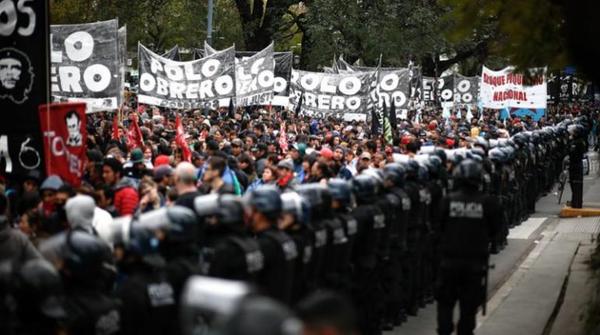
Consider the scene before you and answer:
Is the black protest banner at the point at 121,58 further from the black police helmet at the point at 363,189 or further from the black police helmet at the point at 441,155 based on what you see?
the black police helmet at the point at 363,189

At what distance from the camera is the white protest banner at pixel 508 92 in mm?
33875

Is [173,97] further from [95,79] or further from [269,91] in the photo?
[95,79]

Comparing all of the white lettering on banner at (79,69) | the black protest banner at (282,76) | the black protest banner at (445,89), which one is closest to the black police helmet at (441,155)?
the white lettering on banner at (79,69)

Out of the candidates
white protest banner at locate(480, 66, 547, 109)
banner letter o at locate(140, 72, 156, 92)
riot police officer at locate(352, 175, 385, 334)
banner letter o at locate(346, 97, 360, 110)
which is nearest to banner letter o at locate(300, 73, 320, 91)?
banner letter o at locate(346, 97, 360, 110)

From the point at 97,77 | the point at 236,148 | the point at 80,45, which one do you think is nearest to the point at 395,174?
the point at 236,148

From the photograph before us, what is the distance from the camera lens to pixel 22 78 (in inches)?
463

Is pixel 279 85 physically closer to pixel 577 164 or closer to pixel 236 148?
pixel 577 164

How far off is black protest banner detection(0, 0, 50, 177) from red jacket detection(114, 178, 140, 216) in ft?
2.54

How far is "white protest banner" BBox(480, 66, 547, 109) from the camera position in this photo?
33.9 metres

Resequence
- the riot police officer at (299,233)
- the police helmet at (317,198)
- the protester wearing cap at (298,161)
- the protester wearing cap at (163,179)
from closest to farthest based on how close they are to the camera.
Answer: the riot police officer at (299,233) → the police helmet at (317,198) → the protester wearing cap at (163,179) → the protester wearing cap at (298,161)

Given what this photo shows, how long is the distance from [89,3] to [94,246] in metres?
37.6

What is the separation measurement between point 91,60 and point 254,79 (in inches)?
390

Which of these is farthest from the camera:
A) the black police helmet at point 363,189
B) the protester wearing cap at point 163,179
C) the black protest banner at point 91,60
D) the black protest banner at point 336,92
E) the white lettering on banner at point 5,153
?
the black protest banner at point 336,92

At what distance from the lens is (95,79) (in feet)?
57.2
